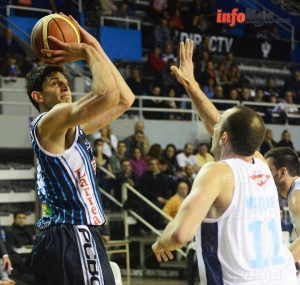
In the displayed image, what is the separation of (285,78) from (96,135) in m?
4.54

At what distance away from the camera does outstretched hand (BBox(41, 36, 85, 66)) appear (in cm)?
302

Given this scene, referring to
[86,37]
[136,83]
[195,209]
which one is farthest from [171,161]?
[195,209]

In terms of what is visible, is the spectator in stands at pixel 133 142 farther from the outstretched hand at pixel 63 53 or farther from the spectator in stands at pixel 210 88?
the outstretched hand at pixel 63 53

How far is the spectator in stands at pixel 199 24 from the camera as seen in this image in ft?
37.2

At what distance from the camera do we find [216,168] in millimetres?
2469

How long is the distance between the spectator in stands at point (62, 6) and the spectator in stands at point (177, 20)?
1836 millimetres

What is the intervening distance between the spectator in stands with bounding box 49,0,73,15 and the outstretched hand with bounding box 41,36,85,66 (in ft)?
22.8

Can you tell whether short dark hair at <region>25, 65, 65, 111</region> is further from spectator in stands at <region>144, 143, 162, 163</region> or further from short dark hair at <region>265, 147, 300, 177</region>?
spectator in stands at <region>144, 143, 162, 163</region>

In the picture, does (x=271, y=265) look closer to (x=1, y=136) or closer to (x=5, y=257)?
(x=5, y=257)

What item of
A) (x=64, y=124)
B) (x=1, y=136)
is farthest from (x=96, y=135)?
(x=64, y=124)

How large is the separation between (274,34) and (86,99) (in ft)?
33.3

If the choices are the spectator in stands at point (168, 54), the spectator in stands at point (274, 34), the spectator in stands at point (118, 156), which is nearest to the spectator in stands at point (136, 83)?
the spectator in stands at point (168, 54)

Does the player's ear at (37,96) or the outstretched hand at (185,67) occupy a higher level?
the outstretched hand at (185,67)

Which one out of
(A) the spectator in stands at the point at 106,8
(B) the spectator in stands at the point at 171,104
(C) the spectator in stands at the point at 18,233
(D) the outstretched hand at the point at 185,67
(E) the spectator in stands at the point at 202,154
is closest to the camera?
(D) the outstretched hand at the point at 185,67
